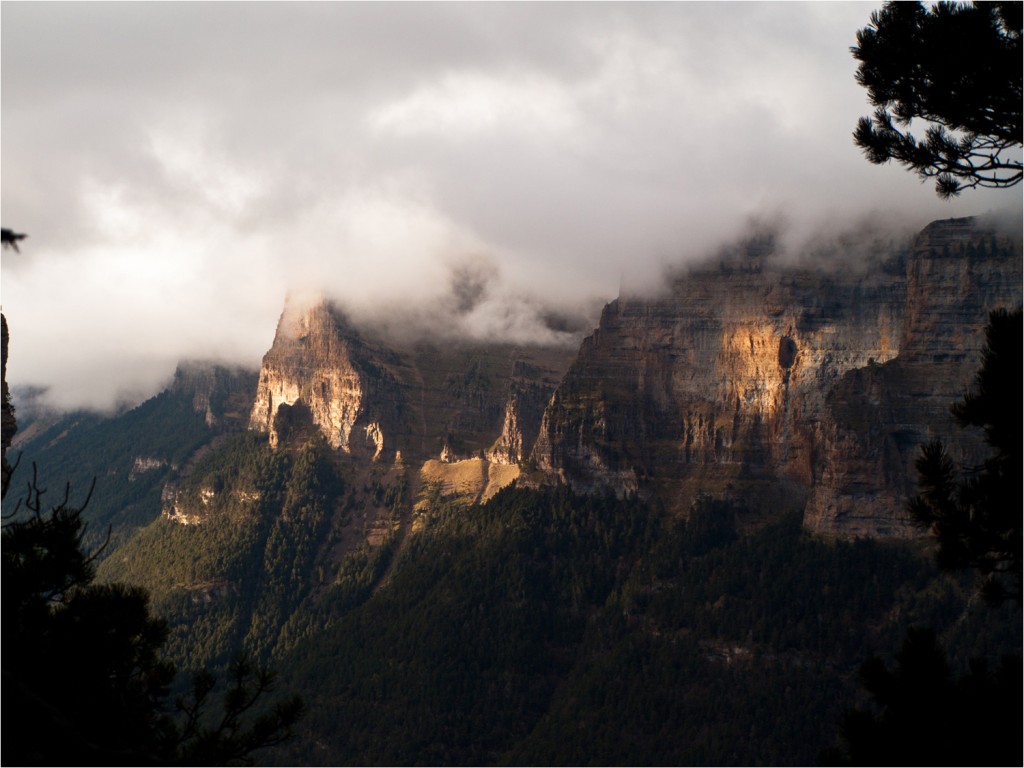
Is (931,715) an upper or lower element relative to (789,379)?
lower

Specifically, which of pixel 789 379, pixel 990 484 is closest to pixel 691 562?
pixel 789 379

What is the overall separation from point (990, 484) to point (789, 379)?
158m

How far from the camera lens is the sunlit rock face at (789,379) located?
163625 millimetres

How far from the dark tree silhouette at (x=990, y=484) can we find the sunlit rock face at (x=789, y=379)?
13130 centimetres

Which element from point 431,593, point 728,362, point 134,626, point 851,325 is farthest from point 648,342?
point 134,626

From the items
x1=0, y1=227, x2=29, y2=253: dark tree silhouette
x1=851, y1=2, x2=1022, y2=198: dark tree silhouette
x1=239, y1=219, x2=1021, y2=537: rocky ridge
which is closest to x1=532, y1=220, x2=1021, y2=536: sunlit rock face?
x1=239, y1=219, x2=1021, y2=537: rocky ridge

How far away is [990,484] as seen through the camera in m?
29.0

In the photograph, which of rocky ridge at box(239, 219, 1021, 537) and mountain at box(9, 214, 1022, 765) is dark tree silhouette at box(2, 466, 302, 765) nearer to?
mountain at box(9, 214, 1022, 765)

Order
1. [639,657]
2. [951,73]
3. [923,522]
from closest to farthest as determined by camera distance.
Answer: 1. [923,522]
2. [951,73]
3. [639,657]

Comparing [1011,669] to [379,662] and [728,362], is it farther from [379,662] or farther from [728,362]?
[728,362]

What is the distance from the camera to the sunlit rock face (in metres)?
164

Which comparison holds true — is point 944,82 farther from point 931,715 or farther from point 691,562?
point 691,562

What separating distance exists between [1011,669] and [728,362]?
539 ft

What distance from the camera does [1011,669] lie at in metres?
27.9
